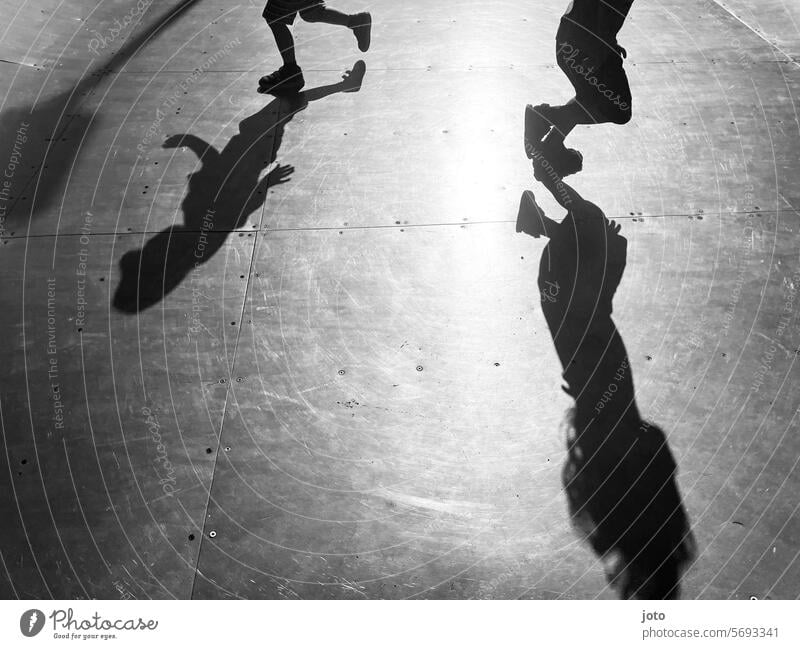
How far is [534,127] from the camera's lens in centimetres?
841

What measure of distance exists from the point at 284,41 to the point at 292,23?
294 millimetres

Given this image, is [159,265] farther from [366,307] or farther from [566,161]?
[566,161]

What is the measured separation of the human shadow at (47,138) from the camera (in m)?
8.13

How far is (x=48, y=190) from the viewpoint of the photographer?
820 cm

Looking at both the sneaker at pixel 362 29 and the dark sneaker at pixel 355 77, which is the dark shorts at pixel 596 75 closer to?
the dark sneaker at pixel 355 77

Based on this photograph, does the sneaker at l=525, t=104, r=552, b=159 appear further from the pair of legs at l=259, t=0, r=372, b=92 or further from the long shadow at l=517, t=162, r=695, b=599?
the pair of legs at l=259, t=0, r=372, b=92

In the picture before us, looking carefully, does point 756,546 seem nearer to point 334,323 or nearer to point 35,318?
point 334,323

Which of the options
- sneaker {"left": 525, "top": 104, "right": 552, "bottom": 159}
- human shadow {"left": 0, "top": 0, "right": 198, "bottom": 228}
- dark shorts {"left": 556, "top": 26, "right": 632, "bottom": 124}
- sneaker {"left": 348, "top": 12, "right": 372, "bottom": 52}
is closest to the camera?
dark shorts {"left": 556, "top": 26, "right": 632, "bottom": 124}

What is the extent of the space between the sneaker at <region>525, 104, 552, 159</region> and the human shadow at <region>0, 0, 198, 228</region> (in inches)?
185

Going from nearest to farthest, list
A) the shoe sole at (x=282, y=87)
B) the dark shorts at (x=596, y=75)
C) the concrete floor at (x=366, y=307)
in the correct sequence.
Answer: the concrete floor at (x=366, y=307) → the dark shorts at (x=596, y=75) → the shoe sole at (x=282, y=87)

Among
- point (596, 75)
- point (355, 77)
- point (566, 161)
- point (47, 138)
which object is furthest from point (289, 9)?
point (566, 161)
